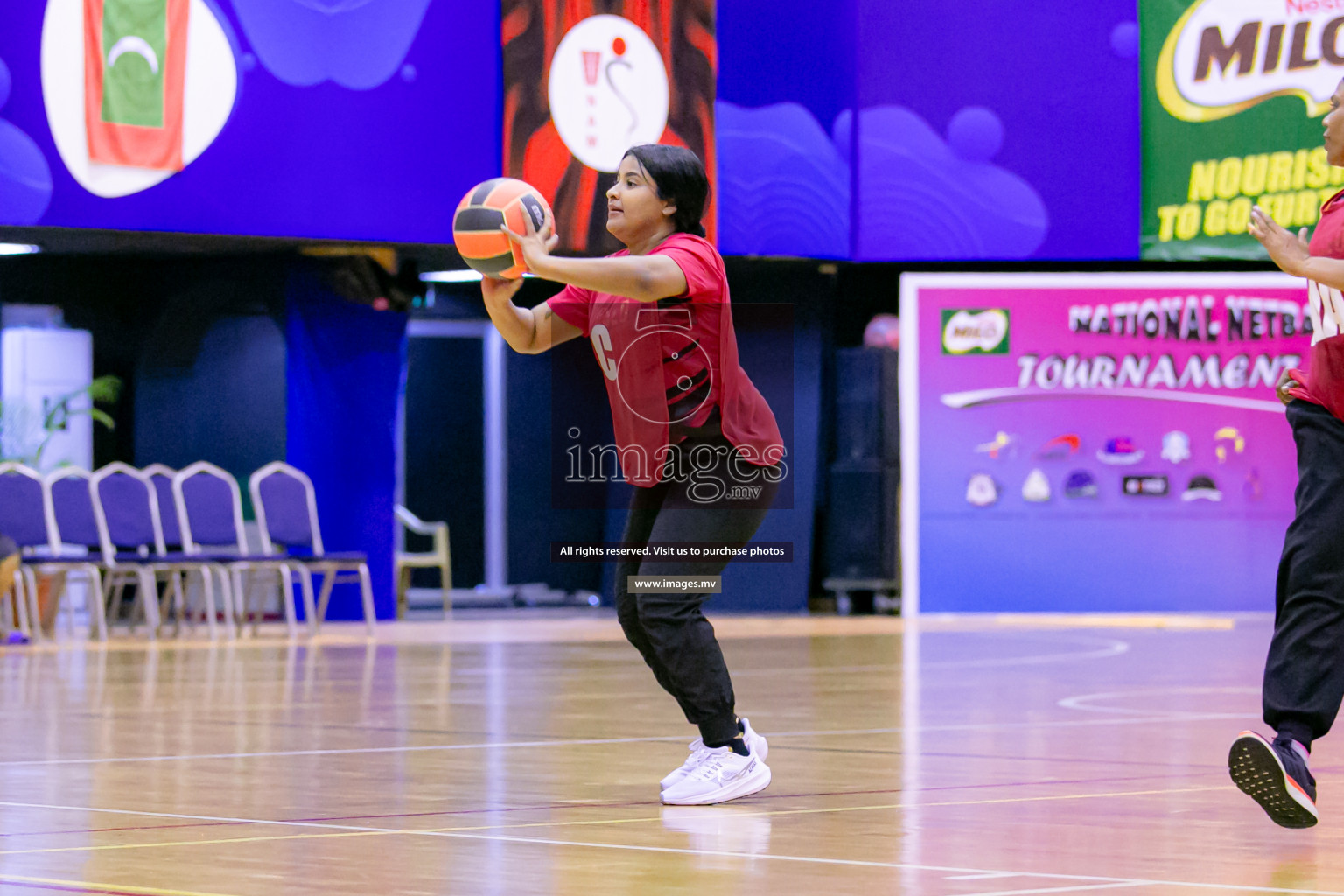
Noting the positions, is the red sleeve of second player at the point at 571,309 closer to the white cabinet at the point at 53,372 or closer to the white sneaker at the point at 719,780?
the white sneaker at the point at 719,780

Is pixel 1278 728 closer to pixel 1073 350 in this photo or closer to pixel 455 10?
pixel 455 10

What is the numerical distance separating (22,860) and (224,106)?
10.2 m

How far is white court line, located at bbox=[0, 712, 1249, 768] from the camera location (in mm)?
4969

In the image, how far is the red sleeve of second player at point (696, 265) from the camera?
13.5 feet

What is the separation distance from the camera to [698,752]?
4.19 meters

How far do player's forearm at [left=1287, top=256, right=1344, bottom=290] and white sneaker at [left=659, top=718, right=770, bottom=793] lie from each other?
5.09 ft

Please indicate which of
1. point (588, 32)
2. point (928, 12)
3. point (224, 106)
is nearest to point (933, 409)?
point (928, 12)

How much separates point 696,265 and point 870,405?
11760 millimetres

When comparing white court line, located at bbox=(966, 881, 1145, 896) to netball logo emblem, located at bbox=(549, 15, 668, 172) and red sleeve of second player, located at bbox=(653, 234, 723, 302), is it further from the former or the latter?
netball logo emblem, located at bbox=(549, 15, 668, 172)

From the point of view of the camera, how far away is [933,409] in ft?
50.6

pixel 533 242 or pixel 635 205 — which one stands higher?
pixel 635 205

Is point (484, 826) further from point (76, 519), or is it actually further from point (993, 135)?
point (993, 135)

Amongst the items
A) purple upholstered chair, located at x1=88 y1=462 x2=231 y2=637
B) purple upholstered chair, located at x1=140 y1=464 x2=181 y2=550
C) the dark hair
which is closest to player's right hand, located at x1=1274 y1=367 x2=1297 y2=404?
the dark hair

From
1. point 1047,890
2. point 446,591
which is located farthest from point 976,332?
point 1047,890
